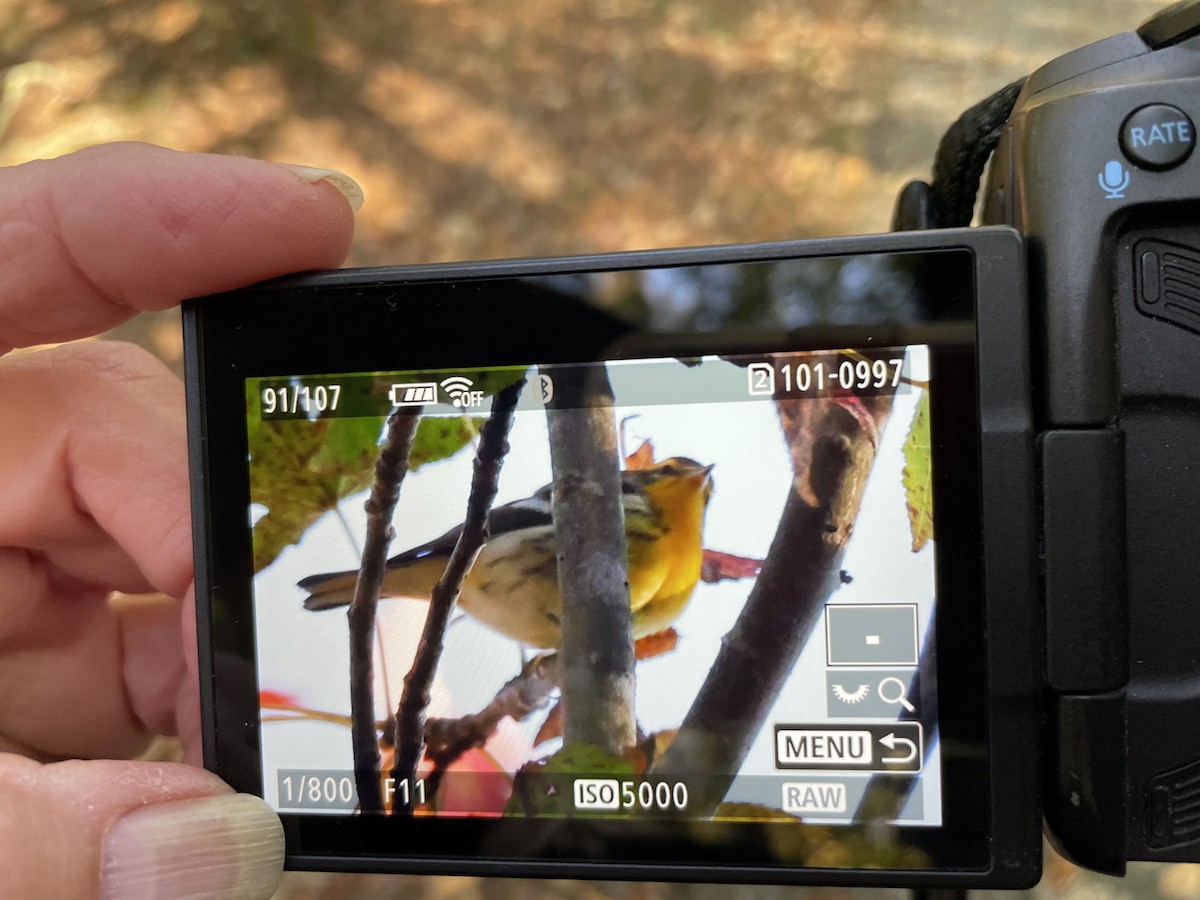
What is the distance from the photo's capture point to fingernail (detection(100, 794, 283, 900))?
0.41m

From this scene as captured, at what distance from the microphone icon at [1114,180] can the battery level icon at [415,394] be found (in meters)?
0.31

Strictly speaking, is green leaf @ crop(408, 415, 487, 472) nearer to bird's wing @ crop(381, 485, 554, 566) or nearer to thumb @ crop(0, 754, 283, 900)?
bird's wing @ crop(381, 485, 554, 566)

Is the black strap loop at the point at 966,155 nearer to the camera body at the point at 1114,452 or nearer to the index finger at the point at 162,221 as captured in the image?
the camera body at the point at 1114,452


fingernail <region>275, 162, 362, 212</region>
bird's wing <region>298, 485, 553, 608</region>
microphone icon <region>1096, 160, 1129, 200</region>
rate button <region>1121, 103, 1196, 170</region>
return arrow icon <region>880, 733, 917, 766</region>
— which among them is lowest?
return arrow icon <region>880, 733, 917, 766</region>

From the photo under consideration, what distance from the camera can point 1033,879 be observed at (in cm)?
41

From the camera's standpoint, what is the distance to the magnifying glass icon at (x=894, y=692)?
0.42 metres

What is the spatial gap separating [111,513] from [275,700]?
168mm

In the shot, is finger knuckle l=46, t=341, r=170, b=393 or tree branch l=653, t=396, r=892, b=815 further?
finger knuckle l=46, t=341, r=170, b=393

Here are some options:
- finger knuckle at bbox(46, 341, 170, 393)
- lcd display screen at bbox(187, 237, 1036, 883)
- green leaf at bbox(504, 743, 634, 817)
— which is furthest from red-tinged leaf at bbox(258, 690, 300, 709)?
finger knuckle at bbox(46, 341, 170, 393)

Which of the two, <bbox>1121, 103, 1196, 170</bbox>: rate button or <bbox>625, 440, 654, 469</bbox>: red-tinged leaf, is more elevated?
<bbox>1121, 103, 1196, 170</bbox>: rate button

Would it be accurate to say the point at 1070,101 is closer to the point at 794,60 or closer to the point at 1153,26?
the point at 1153,26

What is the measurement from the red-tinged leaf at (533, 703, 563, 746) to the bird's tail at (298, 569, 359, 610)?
0.11 metres

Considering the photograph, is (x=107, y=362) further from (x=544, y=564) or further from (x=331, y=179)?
(x=544, y=564)

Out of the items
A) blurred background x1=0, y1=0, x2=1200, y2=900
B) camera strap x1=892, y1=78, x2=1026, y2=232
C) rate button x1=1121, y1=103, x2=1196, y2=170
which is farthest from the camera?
blurred background x1=0, y1=0, x2=1200, y2=900
